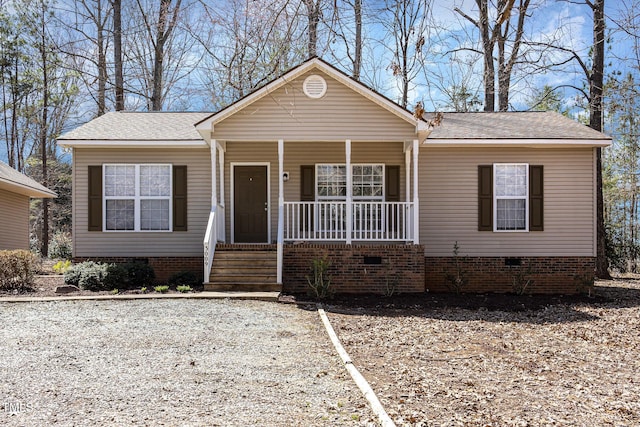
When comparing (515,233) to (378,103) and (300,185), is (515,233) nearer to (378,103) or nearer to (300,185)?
(378,103)

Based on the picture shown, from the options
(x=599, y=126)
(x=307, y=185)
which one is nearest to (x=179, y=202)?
(x=307, y=185)

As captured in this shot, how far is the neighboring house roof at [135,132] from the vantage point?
41.6ft

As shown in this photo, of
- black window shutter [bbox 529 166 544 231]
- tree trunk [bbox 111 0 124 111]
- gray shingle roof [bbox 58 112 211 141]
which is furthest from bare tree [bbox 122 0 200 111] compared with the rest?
black window shutter [bbox 529 166 544 231]

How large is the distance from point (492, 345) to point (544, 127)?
8.12m

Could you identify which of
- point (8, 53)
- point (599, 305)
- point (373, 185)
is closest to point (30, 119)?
point (8, 53)

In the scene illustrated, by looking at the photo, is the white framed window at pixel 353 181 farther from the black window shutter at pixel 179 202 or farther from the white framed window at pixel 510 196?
the black window shutter at pixel 179 202

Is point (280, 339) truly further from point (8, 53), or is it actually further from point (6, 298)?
point (8, 53)

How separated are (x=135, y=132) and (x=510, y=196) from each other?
30.1 ft

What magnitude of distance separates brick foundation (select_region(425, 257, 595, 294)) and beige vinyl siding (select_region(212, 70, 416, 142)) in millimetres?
3434

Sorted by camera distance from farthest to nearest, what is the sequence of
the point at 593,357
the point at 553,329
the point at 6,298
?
the point at 6,298
the point at 553,329
the point at 593,357

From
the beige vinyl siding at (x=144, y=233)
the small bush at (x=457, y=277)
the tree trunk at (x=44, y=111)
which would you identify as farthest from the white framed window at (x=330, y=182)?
the tree trunk at (x=44, y=111)

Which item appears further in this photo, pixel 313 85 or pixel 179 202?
pixel 179 202

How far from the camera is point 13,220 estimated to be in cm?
2006

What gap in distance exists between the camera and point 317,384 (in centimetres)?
527
